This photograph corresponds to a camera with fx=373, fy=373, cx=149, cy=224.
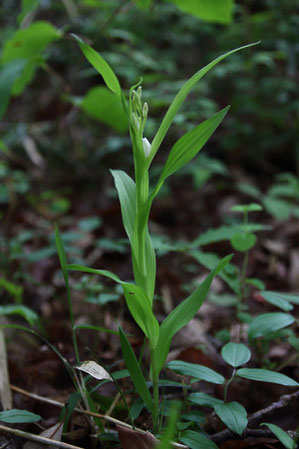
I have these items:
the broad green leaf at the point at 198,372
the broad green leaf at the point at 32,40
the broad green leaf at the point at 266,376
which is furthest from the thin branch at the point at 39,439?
the broad green leaf at the point at 32,40

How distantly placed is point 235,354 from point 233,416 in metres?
0.13

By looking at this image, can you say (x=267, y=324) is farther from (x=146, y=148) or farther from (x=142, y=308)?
Answer: (x=146, y=148)

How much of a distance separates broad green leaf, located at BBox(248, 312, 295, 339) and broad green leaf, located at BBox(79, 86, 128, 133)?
116 cm

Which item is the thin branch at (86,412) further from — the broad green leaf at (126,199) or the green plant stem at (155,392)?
the broad green leaf at (126,199)

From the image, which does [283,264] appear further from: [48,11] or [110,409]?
[48,11]

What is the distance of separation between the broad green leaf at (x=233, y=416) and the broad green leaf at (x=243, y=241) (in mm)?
467

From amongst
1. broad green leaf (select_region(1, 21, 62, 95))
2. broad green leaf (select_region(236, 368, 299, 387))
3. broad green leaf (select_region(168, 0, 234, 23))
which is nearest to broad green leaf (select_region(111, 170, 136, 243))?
broad green leaf (select_region(236, 368, 299, 387))

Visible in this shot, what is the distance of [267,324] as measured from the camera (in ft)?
2.90

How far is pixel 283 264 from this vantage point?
1788 millimetres

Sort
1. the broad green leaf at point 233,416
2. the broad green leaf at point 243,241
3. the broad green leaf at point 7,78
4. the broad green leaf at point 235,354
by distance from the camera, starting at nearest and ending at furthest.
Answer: the broad green leaf at point 233,416, the broad green leaf at point 235,354, the broad green leaf at point 243,241, the broad green leaf at point 7,78

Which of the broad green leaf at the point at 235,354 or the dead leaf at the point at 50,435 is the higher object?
the broad green leaf at the point at 235,354

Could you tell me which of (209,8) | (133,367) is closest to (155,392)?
(133,367)

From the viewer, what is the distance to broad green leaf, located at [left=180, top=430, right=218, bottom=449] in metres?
0.67

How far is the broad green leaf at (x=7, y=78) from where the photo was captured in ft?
4.20
